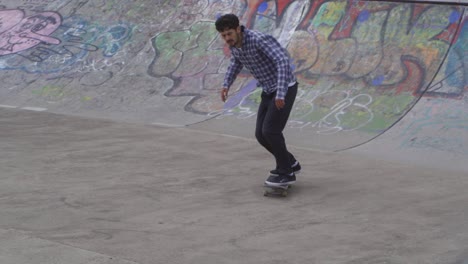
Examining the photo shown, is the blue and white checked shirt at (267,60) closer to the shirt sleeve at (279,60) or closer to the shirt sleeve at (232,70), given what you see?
the shirt sleeve at (279,60)

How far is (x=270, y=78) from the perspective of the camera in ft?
21.6

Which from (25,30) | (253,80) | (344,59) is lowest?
(25,30)

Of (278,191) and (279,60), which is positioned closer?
(279,60)

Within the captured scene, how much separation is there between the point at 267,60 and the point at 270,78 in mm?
168

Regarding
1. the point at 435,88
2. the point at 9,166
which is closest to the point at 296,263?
the point at 9,166

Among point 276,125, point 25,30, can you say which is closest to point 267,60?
point 276,125

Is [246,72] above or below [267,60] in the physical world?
below

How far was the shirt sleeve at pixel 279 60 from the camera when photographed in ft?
20.9

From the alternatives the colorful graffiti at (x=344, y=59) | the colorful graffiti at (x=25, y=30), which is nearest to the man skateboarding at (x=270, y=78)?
the colorful graffiti at (x=344, y=59)

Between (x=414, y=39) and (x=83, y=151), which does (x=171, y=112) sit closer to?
(x=83, y=151)

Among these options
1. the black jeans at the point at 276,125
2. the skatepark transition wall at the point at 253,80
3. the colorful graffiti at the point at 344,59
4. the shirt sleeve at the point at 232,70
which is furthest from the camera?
the colorful graffiti at the point at 344,59

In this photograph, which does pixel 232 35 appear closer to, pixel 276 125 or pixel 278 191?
pixel 276 125

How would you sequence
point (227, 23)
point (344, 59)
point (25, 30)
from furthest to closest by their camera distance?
Answer: point (25, 30) < point (344, 59) < point (227, 23)

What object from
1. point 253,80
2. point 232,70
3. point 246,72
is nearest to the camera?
point 232,70
